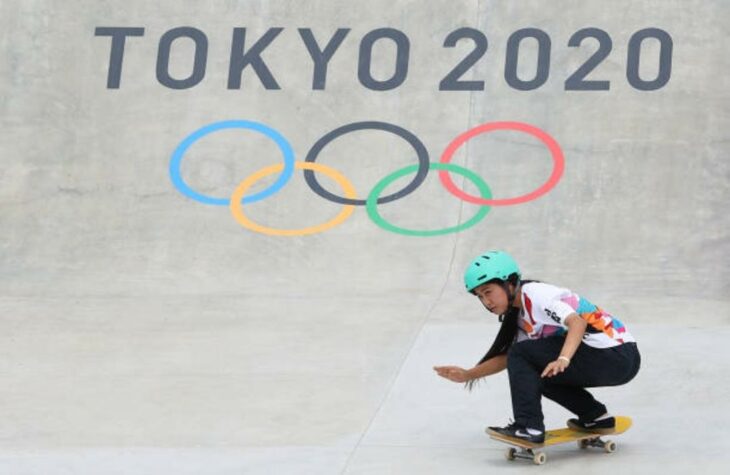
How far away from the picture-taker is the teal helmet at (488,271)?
5332 millimetres

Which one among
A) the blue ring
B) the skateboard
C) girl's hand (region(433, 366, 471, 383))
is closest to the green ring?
the blue ring

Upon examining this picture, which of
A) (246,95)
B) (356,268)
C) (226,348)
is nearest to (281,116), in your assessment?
(246,95)

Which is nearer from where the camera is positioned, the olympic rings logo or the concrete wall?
the concrete wall

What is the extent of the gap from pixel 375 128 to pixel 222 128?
53.6 inches

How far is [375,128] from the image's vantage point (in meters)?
10.8

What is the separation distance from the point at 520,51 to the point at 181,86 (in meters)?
3.14

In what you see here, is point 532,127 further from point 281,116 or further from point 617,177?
point 281,116

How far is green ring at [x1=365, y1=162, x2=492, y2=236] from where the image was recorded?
384 inches

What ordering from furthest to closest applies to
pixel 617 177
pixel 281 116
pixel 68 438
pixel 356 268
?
pixel 281 116, pixel 617 177, pixel 356 268, pixel 68 438

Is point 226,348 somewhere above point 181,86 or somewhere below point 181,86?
below

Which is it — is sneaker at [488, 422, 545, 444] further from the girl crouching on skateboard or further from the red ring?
the red ring

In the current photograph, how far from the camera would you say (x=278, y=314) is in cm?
855

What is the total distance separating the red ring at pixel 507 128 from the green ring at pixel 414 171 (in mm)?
73

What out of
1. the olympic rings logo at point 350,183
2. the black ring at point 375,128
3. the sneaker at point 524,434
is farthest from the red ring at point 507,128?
the sneaker at point 524,434
